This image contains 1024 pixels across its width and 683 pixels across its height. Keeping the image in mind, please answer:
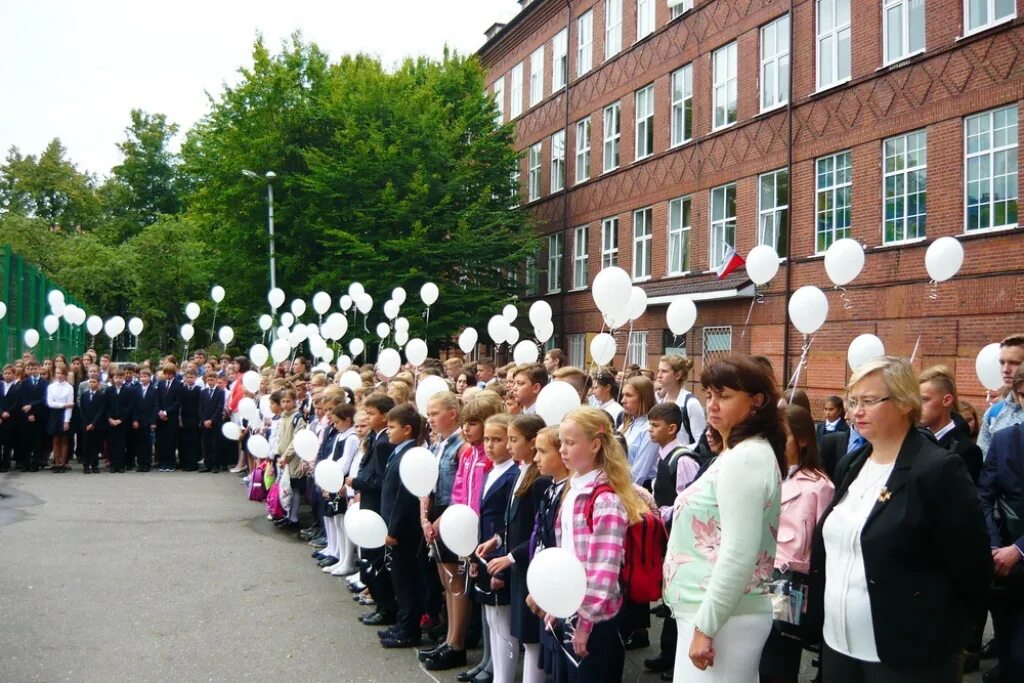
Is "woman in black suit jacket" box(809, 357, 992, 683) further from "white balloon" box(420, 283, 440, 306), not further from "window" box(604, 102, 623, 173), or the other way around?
"window" box(604, 102, 623, 173)

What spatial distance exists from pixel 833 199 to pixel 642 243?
819 cm

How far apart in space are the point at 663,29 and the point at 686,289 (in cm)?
780

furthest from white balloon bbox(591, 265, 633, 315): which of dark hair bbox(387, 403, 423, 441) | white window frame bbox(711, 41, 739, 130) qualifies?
white window frame bbox(711, 41, 739, 130)

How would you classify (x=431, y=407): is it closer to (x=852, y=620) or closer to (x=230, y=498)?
(x=852, y=620)

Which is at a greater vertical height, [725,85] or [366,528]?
[725,85]

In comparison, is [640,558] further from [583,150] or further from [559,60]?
[559,60]

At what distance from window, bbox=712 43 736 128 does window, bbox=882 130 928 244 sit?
5.74 m

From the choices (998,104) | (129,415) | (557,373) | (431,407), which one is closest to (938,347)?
(998,104)

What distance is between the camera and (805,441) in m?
4.54

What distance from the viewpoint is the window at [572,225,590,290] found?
31.5 meters

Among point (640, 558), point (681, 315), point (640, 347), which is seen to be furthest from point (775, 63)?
point (640, 558)

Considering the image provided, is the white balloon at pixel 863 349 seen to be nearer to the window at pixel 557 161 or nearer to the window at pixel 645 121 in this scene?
the window at pixel 645 121

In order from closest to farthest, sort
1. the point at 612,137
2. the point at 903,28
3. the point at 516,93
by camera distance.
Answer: the point at 903,28, the point at 612,137, the point at 516,93

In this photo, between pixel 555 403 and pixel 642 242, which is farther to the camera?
pixel 642 242
